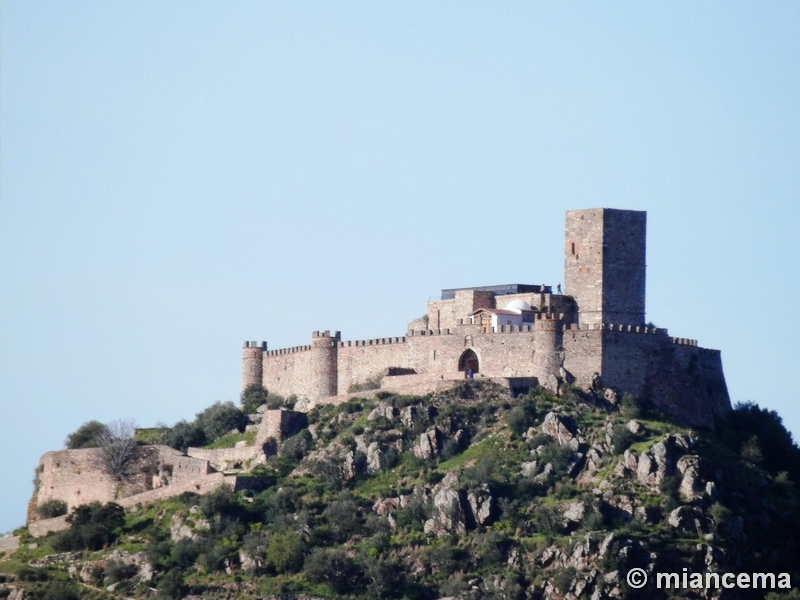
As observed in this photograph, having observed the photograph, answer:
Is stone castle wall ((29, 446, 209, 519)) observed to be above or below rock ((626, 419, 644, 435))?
below

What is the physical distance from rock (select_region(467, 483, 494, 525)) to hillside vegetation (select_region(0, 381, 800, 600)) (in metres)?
0.07

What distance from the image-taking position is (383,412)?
8169 centimetres

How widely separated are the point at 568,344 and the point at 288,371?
665 inches

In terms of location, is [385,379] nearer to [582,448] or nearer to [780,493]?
[582,448]

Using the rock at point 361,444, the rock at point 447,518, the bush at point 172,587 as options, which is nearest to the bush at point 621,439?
the rock at point 447,518

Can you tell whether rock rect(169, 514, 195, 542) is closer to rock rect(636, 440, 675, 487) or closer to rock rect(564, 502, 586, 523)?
rock rect(564, 502, 586, 523)

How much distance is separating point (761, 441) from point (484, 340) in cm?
1257

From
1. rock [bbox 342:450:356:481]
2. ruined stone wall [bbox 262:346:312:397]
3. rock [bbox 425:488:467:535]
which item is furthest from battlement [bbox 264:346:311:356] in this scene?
rock [bbox 425:488:467:535]

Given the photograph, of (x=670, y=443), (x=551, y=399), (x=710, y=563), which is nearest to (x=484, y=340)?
(x=551, y=399)

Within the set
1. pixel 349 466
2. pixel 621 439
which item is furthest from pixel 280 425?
pixel 621 439

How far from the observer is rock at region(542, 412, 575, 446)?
7719 cm

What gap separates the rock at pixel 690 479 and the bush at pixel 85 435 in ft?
97.9

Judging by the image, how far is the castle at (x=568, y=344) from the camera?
3194 inches

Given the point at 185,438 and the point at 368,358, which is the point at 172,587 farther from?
the point at 368,358
